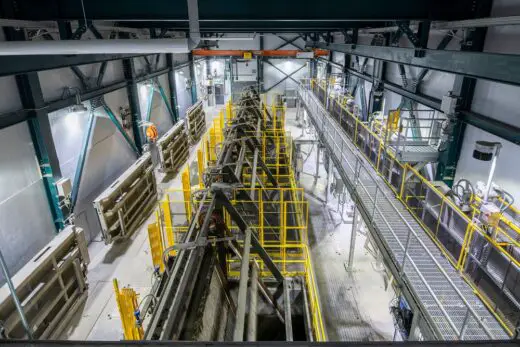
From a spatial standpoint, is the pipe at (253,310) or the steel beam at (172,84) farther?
the steel beam at (172,84)

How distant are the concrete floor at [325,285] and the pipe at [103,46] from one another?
643 cm

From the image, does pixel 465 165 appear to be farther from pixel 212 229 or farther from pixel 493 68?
pixel 212 229

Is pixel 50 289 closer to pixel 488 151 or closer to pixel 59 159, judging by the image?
pixel 59 159

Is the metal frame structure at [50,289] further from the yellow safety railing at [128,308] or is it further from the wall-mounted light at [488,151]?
the wall-mounted light at [488,151]

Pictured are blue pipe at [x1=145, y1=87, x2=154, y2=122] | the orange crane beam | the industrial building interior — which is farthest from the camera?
the orange crane beam

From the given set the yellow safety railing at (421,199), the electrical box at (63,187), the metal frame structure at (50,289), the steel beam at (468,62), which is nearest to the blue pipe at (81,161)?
the electrical box at (63,187)

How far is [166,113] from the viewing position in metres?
21.2

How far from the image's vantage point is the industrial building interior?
537cm

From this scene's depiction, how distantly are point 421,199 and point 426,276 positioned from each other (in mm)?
4271

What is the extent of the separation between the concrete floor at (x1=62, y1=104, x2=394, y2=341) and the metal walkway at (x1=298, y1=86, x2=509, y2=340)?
2805mm

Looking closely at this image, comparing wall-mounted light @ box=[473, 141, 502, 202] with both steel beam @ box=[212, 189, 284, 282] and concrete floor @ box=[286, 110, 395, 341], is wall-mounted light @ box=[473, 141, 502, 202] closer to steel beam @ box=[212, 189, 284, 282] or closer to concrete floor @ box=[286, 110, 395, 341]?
concrete floor @ box=[286, 110, 395, 341]

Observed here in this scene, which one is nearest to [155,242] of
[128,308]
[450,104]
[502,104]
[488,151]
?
[128,308]

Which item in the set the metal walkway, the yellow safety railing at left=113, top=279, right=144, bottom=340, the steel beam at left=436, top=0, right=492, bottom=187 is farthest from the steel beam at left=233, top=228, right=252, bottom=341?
the steel beam at left=436, top=0, right=492, bottom=187

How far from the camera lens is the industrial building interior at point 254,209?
17.6 feet
